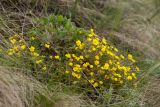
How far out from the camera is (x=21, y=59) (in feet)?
9.76

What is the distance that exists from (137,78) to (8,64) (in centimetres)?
104

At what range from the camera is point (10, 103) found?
2.45m

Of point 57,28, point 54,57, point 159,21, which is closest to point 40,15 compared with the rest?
point 57,28

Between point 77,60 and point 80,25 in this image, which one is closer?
point 77,60

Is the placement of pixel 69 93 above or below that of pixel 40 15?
below

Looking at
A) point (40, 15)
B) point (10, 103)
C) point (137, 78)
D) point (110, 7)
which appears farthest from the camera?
point (110, 7)

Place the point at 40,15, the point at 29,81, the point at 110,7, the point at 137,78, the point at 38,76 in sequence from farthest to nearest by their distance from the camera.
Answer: the point at 110,7
the point at 40,15
the point at 137,78
the point at 38,76
the point at 29,81

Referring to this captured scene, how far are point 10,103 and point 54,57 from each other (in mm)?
732

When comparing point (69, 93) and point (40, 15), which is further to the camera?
point (40, 15)

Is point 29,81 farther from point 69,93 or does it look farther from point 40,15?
point 40,15

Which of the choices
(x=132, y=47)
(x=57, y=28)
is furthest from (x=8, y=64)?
(x=132, y=47)

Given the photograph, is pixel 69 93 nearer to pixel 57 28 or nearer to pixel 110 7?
pixel 57 28

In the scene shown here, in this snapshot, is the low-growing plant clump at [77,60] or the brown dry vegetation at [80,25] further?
the low-growing plant clump at [77,60]

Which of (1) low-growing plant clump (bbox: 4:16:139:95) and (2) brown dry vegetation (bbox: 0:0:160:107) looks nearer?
(2) brown dry vegetation (bbox: 0:0:160:107)
